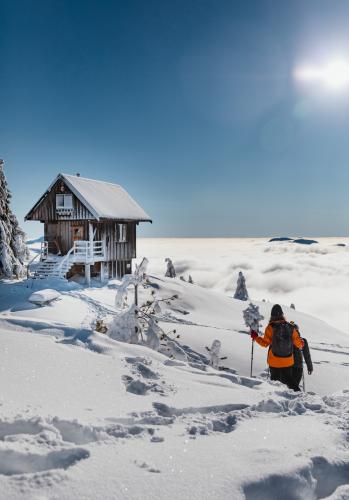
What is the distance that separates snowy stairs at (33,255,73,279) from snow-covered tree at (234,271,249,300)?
21.8m

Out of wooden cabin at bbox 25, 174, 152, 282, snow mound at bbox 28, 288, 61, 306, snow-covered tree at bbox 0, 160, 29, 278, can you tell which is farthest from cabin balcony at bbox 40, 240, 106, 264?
snow mound at bbox 28, 288, 61, 306

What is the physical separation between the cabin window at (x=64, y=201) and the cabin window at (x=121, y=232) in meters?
4.14

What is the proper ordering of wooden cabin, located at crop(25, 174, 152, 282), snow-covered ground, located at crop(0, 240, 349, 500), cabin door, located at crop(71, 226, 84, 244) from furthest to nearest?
cabin door, located at crop(71, 226, 84, 244), wooden cabin, located at crop(25, 174, 152, 282), snow-covered ground, located at crop(0, 240, 349, 500)

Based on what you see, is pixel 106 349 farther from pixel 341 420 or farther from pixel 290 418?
pixel 341 420

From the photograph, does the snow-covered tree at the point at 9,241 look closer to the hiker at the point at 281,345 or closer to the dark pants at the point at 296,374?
the hiker at the point at 281,345

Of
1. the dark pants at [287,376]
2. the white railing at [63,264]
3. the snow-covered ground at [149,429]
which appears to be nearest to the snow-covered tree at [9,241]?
the white railing at [63,264]

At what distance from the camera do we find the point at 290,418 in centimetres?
518

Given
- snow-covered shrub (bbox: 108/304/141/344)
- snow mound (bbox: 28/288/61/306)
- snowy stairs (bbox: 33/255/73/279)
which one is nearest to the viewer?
snow-covered shrub (bbox: 108/304/141/344)

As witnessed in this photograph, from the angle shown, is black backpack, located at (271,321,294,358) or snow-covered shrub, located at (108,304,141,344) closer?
black backpack, located at (271,321,294,358)

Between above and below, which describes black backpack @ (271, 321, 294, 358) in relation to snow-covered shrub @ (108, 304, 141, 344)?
above

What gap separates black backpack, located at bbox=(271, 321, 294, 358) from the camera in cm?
793

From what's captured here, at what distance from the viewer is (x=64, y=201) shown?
3038 centimetres

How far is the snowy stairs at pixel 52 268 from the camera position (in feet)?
90.6

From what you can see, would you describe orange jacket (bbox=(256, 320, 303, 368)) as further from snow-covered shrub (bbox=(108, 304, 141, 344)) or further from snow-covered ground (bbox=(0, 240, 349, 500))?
snow-covered shrub (bbox=(108, 304, 141, 344))
